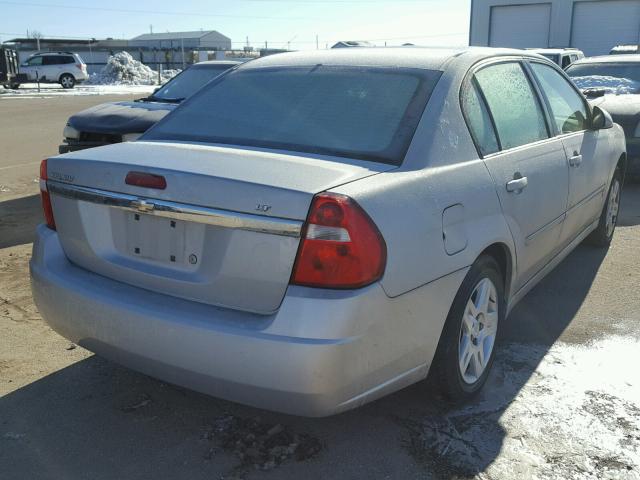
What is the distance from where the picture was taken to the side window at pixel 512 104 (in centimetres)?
343

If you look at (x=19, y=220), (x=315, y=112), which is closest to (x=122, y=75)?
(x=19, y=220)

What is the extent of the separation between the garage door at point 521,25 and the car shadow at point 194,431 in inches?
1429

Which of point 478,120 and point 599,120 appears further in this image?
point 599,120


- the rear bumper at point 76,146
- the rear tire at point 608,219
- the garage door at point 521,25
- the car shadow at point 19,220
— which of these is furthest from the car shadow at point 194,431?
the garage door at point 521,25

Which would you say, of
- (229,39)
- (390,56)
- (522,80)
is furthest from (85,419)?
(229,39)

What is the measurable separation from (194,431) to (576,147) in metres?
2.98

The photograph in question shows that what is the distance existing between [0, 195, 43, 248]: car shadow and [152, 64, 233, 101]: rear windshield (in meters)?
2.00

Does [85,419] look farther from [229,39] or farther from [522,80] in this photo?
[229,39]

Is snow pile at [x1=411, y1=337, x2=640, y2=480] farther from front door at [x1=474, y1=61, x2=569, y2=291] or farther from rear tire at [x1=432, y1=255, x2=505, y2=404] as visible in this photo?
front door at [x1=474, y1=61, x2=569, y2=291]

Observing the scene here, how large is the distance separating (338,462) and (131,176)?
1.43 meters

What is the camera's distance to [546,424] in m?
2.97

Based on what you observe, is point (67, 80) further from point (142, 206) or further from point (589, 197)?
point (142, 206)

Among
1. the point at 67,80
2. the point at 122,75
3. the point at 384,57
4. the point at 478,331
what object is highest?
the point at 384,57

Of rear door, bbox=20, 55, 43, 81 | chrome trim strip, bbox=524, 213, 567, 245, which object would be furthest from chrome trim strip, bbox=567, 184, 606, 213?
rear door, bbox=20, 55, 43, 81
